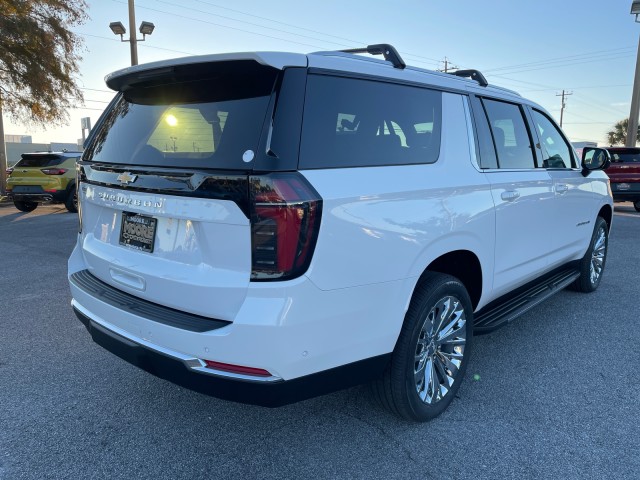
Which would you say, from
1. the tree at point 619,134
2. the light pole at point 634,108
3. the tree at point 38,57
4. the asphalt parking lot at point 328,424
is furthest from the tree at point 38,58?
the tree at point 619,134

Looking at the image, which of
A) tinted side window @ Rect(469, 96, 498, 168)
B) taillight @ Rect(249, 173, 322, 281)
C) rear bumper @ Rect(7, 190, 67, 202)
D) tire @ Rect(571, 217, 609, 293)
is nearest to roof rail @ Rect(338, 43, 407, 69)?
tinted side window @ Rect(469, 96, 498, 168)

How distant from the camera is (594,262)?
5328 millimetres

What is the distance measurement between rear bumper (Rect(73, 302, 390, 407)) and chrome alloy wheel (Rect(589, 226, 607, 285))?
12.6ft

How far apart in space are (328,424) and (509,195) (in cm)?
184

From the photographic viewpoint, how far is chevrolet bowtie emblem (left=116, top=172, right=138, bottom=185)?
2369mm

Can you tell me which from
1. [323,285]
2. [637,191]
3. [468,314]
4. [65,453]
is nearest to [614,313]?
[468,314]

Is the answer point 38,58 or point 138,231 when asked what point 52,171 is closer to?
point 38,58

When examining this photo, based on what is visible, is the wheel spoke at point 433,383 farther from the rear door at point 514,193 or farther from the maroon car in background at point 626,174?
the maroon car in background at point 626,174

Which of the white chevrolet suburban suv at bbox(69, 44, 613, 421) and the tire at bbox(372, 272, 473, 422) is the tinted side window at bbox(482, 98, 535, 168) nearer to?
the white chevrolet suburban suv at bbox(69, 44, 613, 421)

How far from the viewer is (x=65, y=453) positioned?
8.14ft

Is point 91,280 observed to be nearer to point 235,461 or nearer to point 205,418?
point 205,418

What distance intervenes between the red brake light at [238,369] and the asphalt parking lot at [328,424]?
61 cm

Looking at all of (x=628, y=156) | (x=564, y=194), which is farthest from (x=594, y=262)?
(x=628, y=156)

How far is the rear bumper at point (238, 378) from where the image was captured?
6.79 feet
